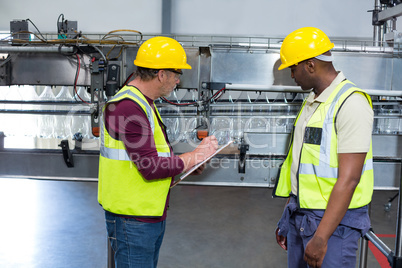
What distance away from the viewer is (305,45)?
1209 millimetres

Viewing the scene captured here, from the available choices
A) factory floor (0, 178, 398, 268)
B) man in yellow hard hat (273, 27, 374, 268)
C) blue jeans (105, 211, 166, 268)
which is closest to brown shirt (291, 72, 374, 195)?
man in yellow hard hat (273, 27, 374, 268)

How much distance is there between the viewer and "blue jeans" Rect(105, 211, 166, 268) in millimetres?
1333

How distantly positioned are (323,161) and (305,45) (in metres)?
0.38

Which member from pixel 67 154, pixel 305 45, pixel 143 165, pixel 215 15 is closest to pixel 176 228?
pixel 67 154

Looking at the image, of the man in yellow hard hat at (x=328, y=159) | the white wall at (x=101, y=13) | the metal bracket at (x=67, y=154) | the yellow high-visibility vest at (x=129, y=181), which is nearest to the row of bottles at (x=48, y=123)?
the metal bracket at (x=67, y=154)

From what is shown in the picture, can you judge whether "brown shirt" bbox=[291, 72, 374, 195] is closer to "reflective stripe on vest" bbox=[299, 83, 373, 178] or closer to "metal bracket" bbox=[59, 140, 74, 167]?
"reflective stripe on vest" bbox=[299, 83, 373, 178]

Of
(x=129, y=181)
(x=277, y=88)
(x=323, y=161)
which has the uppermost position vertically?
(x=277, y=88)

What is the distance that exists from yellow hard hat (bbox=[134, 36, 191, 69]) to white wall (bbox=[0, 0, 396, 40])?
468 centimetres

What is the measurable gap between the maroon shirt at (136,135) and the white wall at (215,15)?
4916 mm

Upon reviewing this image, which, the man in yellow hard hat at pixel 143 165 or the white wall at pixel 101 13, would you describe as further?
the white wall at pixel 101 13

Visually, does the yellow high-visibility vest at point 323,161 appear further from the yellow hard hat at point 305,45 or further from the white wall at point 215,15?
the white wall at point 215,15

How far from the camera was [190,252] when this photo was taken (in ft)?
9.58

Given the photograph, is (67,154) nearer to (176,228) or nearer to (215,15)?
(176,228)

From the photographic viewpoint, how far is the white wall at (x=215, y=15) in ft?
19.0
